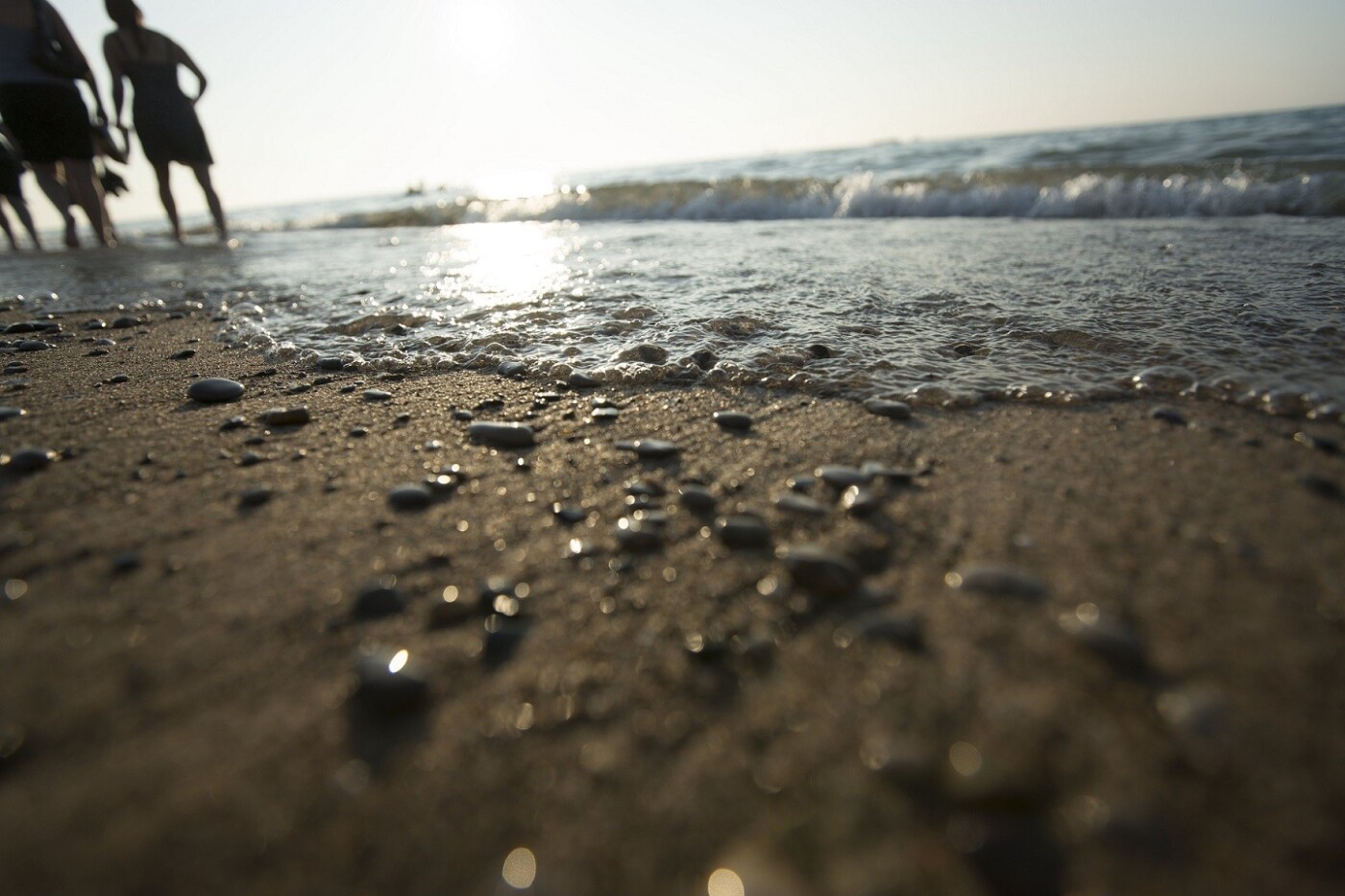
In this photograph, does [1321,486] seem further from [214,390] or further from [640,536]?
[214,390]

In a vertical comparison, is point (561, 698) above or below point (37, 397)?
below

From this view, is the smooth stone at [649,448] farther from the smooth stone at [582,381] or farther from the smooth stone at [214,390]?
the smooth stone at [214,390]

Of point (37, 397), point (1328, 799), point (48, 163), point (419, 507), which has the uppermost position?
point (48, 163)

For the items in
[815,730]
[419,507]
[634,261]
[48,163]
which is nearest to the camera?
[815,730]

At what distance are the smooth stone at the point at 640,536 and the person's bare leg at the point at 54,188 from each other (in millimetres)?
8230

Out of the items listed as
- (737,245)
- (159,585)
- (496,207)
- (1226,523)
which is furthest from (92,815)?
(496,207)

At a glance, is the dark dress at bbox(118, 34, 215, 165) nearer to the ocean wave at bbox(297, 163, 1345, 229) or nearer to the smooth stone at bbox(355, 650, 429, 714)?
the ocean wave at bbox(297, 163, 1345, 229)

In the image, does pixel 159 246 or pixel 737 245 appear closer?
pixel 737 245

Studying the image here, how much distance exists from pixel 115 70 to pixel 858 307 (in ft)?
25.5

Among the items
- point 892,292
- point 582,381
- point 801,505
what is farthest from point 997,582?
point 892,292

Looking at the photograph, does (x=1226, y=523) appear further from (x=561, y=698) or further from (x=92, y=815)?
(x=92, y=815)

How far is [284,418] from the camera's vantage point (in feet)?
6.32

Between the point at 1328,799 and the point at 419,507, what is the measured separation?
58.7 inches

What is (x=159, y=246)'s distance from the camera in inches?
309
